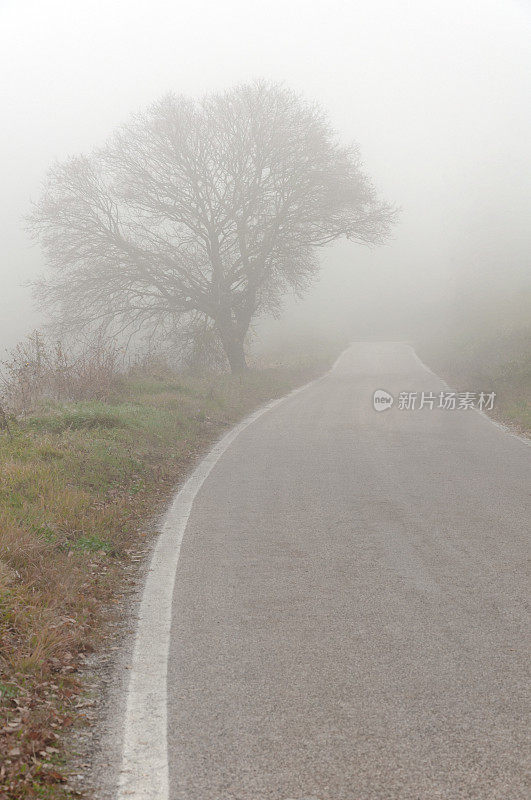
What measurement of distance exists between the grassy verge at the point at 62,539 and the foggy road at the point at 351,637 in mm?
569

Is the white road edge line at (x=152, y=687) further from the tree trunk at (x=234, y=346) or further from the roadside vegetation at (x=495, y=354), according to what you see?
the tree trunk at (x=234, y=346)

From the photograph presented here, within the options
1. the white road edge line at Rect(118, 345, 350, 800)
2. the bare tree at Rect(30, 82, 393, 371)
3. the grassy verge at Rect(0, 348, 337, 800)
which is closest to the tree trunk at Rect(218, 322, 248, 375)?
the bare tree at Rect(30, 82, 393, 371)

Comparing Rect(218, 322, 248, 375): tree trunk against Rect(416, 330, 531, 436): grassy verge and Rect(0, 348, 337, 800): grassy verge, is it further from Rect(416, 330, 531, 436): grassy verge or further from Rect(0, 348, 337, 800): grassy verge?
Rect(0, 348, 337, 800): grassy verge

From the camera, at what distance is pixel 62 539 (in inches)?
224

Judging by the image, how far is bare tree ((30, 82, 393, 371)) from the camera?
828 inches

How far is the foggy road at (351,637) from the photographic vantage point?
2721 millimetres

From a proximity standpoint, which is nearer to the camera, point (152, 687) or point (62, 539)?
point (152, 687)

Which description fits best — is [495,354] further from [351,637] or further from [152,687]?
[152,687]

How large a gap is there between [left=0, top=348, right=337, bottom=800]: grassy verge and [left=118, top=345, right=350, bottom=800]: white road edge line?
25 cm

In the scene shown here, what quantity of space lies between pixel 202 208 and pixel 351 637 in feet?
64.3

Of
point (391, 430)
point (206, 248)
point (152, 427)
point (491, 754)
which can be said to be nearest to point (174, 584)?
point (491, 754)

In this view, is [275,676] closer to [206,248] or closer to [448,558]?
[448,558]

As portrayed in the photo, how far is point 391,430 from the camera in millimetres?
12461

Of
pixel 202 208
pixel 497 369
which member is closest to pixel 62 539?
Result: pixel 497 369
